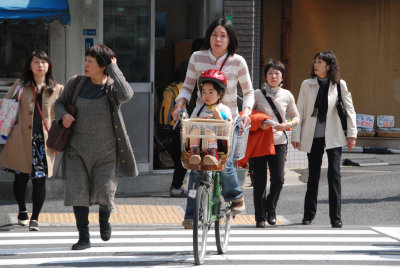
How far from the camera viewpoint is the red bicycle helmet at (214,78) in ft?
23.2

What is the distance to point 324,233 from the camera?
8.77 meters

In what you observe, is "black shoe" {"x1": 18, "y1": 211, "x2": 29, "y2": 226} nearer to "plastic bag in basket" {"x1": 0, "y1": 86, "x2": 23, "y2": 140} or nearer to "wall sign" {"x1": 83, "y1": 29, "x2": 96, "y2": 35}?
"plastic bag in basket" {"x1": 0, "y1": 86, "x2": 23, "y2": 140}

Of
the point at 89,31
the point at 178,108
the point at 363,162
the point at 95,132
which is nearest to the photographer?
the point at 95,132

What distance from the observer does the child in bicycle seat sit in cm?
689

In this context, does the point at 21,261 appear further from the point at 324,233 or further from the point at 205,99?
the point at 324,233

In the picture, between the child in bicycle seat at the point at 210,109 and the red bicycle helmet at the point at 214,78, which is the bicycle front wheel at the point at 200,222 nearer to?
the child in bicycle seat at the point at 210,109

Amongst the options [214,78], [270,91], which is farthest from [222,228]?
[270,91]

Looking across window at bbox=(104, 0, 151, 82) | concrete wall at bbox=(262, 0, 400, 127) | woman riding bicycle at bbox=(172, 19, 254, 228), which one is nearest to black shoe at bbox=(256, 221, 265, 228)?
woman riding bicycle at bbox=(172, 19, 254, 228)

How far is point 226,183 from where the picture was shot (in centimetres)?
749

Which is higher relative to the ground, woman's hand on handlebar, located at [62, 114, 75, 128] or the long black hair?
the long black hair

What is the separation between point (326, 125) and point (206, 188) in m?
2.79

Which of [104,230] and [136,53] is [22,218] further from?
[136,53]

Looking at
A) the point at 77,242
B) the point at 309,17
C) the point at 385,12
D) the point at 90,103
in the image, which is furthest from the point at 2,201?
the point at 385,12

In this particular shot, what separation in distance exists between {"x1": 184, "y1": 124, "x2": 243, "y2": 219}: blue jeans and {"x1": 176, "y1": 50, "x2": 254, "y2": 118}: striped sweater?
55cm
